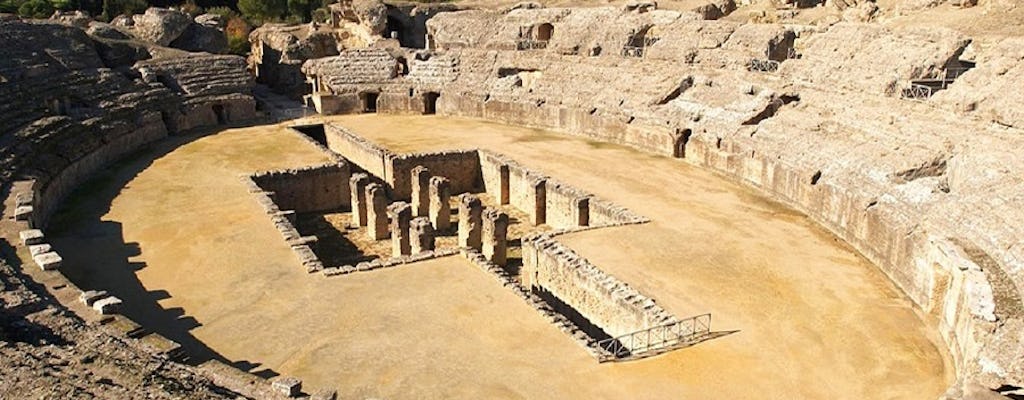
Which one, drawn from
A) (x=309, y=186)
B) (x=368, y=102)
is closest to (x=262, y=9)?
(x=368, y=102)

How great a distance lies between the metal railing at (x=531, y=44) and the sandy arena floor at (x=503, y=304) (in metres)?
11.2

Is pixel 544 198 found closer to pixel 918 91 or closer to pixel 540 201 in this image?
pixel 540 201

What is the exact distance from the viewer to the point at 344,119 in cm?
2608

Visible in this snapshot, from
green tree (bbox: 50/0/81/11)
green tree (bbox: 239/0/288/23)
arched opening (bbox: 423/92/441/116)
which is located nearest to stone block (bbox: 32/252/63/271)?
arched opening (bbox: 423/92/441/116)

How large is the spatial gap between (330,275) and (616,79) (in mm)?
13969

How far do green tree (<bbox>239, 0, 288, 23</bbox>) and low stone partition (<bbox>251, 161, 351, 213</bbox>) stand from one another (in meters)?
23.7

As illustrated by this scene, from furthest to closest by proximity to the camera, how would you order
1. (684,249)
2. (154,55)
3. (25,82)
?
(154,55), (25,82), (684,249)

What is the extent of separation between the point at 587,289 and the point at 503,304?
5.10 ft

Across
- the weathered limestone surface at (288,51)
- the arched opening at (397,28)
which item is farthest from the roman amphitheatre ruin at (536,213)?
the arched opening at (397,28)

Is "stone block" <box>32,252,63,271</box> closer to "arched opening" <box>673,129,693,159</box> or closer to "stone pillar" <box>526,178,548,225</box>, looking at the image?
"stone pillar" <box>526,178,548,225</box>

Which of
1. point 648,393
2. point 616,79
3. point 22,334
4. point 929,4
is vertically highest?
point 929,4

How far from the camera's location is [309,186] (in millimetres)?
18781

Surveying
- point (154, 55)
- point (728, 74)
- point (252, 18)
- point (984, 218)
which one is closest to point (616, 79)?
point (728, 74)

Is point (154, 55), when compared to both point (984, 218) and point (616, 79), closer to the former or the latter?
point (616, 79)
